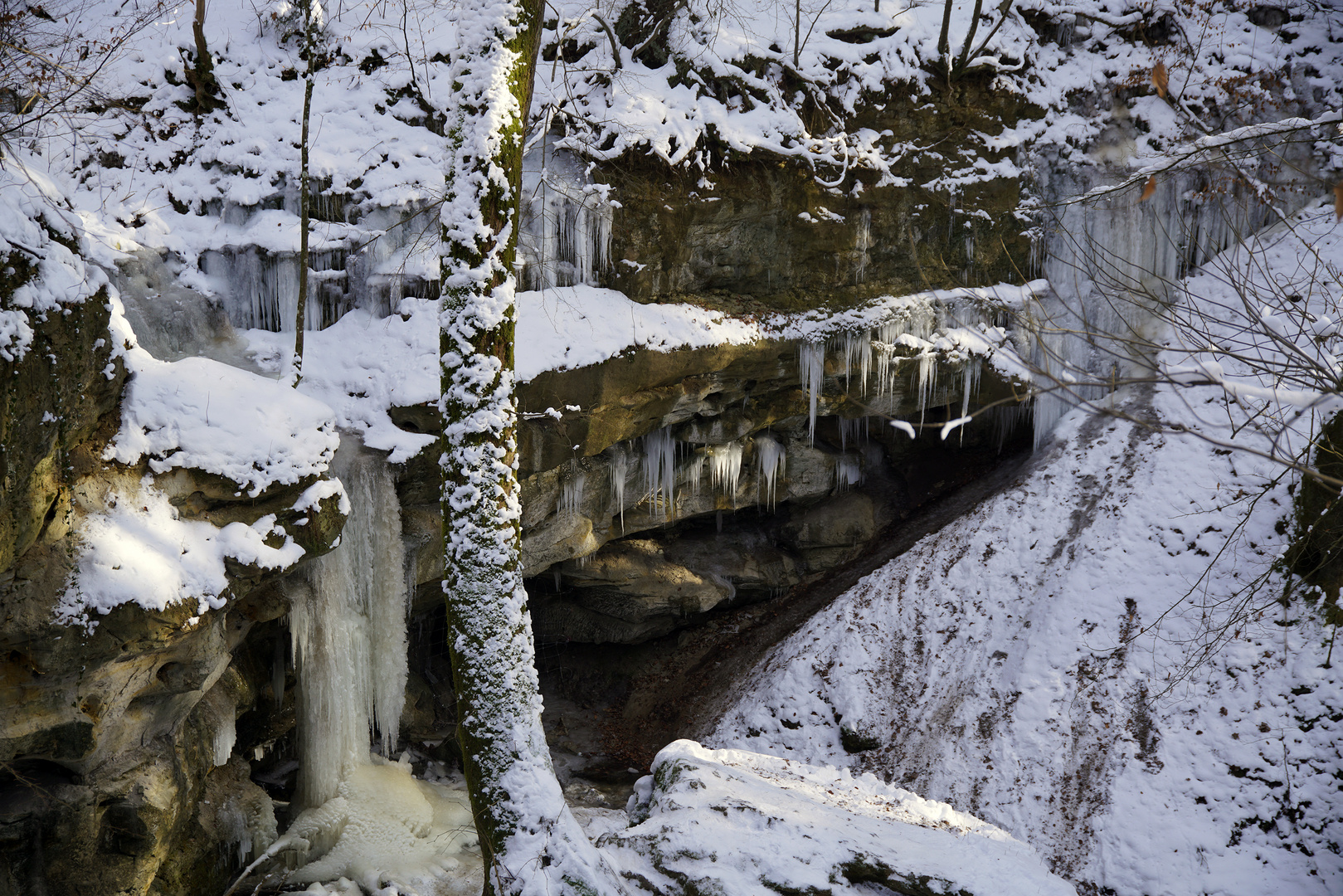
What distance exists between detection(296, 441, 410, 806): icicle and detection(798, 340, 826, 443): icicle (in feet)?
17.8

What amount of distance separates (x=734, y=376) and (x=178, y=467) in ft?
21.1

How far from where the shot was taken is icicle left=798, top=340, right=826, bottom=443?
10695 mm

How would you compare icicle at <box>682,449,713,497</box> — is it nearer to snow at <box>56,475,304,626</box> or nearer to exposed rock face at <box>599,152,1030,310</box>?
exposed rock face at <box>599,152,1030,310</box>

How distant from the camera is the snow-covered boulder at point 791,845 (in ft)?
16.6

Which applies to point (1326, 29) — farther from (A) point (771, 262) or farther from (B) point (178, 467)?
(B) point (178, 467)

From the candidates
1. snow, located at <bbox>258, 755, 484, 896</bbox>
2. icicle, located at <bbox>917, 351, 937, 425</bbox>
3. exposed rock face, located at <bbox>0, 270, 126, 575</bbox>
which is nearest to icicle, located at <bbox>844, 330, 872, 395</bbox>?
icicle, located at <bbox>917, 351, 937, 425</bbox>

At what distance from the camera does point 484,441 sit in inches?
205

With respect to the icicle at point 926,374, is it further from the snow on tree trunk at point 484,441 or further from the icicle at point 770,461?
the snow on tree trunk at point 484,441

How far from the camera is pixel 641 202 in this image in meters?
9.64

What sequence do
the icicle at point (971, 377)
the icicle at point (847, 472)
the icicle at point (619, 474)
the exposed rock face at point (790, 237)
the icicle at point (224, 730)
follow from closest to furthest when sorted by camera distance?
the icicle at point (224, 730)
the exposed rock face at point (790, 237)
the icicle at point (619, 474)
the icicle at point (971, 377)
the icicle at point (847, 472)

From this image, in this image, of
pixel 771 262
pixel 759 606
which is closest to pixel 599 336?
pixel 771 262

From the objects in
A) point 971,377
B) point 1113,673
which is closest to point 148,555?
point 1113,673

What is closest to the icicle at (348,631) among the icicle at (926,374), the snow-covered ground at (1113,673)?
the snow-covered ground at (1113,673)

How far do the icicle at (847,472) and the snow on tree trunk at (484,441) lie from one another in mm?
8706
